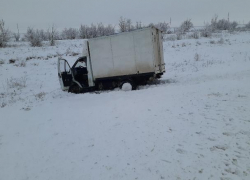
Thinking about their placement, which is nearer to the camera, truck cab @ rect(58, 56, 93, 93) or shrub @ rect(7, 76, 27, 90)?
truck cab @ rect(58, 56, 93, 93)

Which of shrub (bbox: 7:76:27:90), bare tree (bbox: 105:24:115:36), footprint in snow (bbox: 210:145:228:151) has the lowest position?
footprint in snow (bbox: 210:145:228:151)

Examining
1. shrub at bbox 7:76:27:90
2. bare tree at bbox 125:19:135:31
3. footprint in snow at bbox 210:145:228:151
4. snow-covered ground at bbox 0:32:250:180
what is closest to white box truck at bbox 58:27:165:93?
snow-covered ground at bbox 0:32:250:180

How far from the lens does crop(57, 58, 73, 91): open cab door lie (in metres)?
9.28

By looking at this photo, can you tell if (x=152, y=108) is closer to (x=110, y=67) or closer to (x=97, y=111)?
(x=97, y=111)

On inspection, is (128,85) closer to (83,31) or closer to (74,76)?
(74,76)

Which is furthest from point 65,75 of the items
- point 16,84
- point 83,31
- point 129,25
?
point 83,31

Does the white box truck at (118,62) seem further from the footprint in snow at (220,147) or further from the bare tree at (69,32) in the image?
the bare tree at (69,32)

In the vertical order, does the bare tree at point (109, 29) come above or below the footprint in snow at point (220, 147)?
above

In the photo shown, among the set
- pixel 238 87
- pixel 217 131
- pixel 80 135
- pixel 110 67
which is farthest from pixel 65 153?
pixel 238 87

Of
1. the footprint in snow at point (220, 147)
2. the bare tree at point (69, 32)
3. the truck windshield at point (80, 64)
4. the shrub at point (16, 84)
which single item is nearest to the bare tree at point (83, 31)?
the bare tree at point (69, 32)

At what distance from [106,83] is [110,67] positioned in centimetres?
94

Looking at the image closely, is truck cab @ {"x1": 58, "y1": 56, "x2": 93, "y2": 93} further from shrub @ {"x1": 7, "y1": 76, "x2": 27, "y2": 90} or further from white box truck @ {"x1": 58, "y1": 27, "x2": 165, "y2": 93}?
shrub @ {"x1": 7, "y1": 76, "x2": 27, "y2": 90}

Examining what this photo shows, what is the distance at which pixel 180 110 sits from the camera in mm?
4824

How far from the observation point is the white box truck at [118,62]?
8.08m
